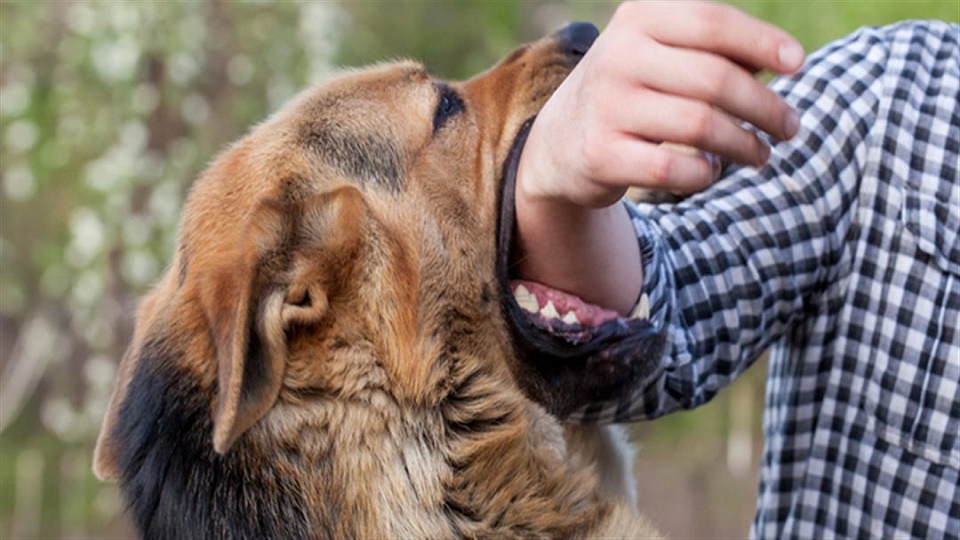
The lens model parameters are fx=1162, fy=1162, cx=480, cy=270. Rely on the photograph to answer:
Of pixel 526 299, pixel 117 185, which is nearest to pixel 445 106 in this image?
pixel 526 299

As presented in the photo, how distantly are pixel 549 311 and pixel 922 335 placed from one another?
0.84m

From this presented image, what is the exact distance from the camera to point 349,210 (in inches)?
88.5

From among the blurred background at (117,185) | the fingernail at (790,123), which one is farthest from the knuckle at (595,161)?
the blurred background at (117,185)

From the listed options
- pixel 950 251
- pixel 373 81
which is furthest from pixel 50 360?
pixel 950 251

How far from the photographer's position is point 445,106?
258 cm

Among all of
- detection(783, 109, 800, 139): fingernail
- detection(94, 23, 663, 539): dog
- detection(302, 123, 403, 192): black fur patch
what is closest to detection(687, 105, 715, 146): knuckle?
detection(783, 109, 800, 139): fingernail

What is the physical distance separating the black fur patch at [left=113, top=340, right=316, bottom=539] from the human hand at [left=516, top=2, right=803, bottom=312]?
0.75m

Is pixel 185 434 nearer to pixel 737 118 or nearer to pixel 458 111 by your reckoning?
pixel 458 111

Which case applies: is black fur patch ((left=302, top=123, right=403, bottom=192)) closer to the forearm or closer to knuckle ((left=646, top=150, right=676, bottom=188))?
the forearm

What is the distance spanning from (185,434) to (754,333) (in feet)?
4.29

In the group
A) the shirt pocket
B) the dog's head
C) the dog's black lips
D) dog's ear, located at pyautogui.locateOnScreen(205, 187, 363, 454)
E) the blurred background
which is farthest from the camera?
the blurred background

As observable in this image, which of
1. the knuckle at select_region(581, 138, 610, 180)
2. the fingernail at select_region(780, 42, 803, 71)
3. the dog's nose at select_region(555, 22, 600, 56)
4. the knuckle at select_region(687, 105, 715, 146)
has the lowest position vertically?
the dog's nose at select_region(555, 22, 600, 56)

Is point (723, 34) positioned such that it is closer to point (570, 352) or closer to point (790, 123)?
point (790, 123)

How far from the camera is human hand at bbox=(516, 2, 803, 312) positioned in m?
1.61
